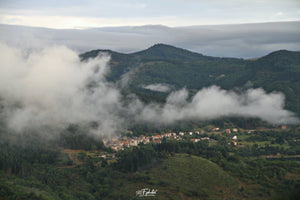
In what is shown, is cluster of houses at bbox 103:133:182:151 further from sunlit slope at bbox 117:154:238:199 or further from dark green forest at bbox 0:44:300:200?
sunlit slope at bbox 117:154:238:199

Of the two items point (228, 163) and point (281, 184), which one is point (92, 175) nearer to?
point (228, 163)

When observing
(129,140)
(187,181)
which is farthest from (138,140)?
(187,181)

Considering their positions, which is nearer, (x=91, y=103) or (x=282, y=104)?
(x=91, y=103)

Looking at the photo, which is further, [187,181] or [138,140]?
[138,140]

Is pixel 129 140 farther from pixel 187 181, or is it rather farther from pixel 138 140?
pixel 187 181

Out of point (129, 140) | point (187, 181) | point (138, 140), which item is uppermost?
point (187, 181)

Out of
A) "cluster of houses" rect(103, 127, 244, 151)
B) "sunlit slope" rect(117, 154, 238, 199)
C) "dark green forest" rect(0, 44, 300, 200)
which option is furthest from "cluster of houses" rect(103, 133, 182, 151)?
"sunlit slope" rect(117, 154, 238, 199)

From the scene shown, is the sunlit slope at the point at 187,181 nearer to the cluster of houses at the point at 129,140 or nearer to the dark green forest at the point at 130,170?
the dark green forest at the point at 130,170

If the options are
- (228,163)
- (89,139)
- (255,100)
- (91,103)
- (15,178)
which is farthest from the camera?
(255,100)

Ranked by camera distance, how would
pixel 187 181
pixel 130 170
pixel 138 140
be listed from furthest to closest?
pixel 138 140
pixel 130 170
pixel 187 181

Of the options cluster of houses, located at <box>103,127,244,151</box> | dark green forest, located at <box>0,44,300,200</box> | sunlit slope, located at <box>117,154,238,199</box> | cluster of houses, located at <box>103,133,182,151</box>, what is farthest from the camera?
cluster of houses, located at <box>103,127,244,151</box>

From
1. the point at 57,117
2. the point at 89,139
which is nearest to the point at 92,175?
the point at 89,139
